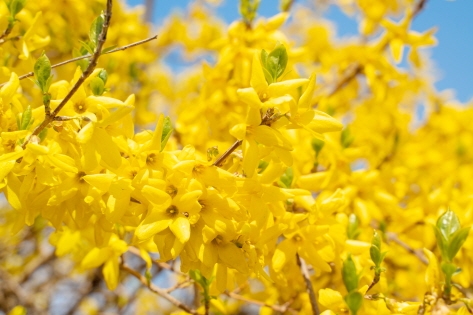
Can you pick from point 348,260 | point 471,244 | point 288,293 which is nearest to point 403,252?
point 471,244

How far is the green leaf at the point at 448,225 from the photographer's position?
4.34 feet

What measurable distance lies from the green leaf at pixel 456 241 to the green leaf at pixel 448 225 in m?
0.02

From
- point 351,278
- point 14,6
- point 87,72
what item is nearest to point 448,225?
point 351,278

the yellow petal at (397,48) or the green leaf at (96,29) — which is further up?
the green leaf at (96,29)

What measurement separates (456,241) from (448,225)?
61 millimetres

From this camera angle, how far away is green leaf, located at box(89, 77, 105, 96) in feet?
4.22

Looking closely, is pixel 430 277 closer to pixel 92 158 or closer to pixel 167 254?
pixel 167 254

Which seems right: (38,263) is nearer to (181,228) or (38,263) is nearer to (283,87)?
(181,228)

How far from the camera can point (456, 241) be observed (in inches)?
50.8

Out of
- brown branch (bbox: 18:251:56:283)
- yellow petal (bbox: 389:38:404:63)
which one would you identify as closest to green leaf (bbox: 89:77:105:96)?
yellow petal (bbox: 389:38:404:63)

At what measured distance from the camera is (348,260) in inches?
48.9

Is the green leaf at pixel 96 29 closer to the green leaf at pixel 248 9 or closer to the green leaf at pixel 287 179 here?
the green leaf at pixel 287 179

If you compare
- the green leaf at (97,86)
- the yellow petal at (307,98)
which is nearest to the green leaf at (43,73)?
the green leaf at (97,86)

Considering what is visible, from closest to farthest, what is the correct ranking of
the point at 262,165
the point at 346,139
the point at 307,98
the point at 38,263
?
the point at 307,98, the point at 262,165, the point at 346,139, the point at 38,263
